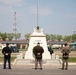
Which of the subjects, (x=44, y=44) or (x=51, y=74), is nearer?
(x=51, y=74)

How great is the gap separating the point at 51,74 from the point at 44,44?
1171 centimetres

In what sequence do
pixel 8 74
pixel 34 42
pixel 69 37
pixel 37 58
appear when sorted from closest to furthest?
pixel 8 74
pixel 37 58
pixel 34 42
pixel 69 37

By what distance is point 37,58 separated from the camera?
1905 cm

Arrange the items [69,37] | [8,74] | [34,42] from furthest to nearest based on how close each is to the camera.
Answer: [69,37], [34,42], [8,74]

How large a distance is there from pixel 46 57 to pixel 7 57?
28.6 feet

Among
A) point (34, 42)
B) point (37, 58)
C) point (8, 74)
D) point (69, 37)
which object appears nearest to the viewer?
point (8, 74)

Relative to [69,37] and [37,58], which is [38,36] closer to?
[37,58]

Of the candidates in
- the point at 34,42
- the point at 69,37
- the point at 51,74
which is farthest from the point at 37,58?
the point at 69,37

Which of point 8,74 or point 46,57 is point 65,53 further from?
point 46,57

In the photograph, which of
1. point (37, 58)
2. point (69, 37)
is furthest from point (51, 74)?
point (69, 37)

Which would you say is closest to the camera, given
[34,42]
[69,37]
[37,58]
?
[37,58]

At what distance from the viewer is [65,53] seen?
19.2 m

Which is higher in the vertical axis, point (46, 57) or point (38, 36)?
point (38, 36)

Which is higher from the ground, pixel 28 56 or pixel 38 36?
pixel 38 36
